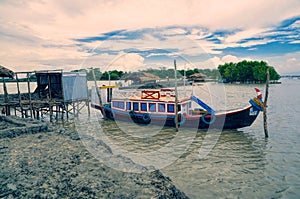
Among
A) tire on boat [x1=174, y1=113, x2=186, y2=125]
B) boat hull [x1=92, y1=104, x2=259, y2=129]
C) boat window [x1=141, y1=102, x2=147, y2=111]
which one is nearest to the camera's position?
boat hull [x1=92, y1=104, x2=259, y2=129]

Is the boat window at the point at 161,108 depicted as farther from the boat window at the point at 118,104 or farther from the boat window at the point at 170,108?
the boat window at the point at 118,104

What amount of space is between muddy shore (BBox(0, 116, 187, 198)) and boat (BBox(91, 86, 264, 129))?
923cm

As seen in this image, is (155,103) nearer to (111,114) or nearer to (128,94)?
(128,94)

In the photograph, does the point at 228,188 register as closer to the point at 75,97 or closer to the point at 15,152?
the point at 15,152

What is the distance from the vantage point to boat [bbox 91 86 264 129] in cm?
1573

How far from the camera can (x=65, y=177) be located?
6.29 metres

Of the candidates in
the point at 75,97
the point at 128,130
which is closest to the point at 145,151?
the point at 128,130

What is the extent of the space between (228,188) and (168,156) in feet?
12.9

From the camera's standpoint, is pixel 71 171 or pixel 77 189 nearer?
pixel 77 189

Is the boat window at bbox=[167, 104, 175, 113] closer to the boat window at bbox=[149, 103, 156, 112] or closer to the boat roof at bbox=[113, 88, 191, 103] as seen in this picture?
the boat roof at bbox=[113, 88, 191, 103]

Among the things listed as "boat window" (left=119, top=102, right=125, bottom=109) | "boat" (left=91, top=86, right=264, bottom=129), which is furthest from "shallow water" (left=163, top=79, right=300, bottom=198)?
"boat window" (left=119, top=102, right=125, bottom=109)

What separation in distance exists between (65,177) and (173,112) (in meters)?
11.8

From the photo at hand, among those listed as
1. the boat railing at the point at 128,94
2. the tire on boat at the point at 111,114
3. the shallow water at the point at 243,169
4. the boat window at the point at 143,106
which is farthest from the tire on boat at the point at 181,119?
the tire on boat at the point at 111,114

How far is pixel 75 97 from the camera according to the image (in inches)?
866
